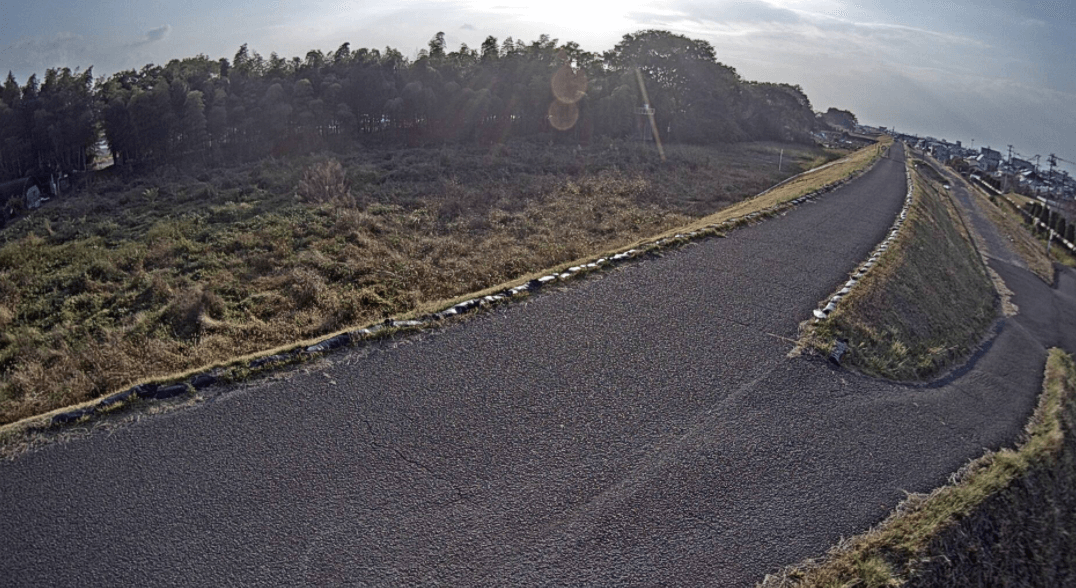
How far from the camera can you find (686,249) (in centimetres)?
1189

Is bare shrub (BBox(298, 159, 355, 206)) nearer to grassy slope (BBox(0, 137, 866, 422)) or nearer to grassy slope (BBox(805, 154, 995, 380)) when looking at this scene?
grassy slope (BBox(0, 137, 866, 422))

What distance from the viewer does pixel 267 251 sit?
1280 centimetres

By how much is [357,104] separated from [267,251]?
29.7m

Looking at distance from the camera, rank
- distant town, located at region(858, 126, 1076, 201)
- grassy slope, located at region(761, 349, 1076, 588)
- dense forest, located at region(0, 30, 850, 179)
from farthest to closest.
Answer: distant town, located at region(858, 126, 1076, 201) → dense forest, located at region(0, 30, 850, 179) → grassy slope, located at region(761, 349, 1076, 588)

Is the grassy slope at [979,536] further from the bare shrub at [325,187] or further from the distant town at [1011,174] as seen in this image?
the distant town at [1011,174]

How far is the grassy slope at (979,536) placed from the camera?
4.36 metres

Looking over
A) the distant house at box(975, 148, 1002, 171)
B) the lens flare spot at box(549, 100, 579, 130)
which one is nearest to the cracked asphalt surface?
the lens flare spot at box(549, 100, 579, 130)

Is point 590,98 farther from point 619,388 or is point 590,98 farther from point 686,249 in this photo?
point 619,388

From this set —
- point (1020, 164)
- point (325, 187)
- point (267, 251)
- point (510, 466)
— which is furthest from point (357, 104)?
point (1020, 164)

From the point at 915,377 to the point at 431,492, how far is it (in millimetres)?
7036

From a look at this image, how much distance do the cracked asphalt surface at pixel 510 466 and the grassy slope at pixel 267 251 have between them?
6.34 ft

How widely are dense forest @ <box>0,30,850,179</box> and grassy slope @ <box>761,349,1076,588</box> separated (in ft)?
113

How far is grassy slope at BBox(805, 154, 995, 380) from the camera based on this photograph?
842 cm

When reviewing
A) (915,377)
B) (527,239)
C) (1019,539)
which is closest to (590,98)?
(527,239)
